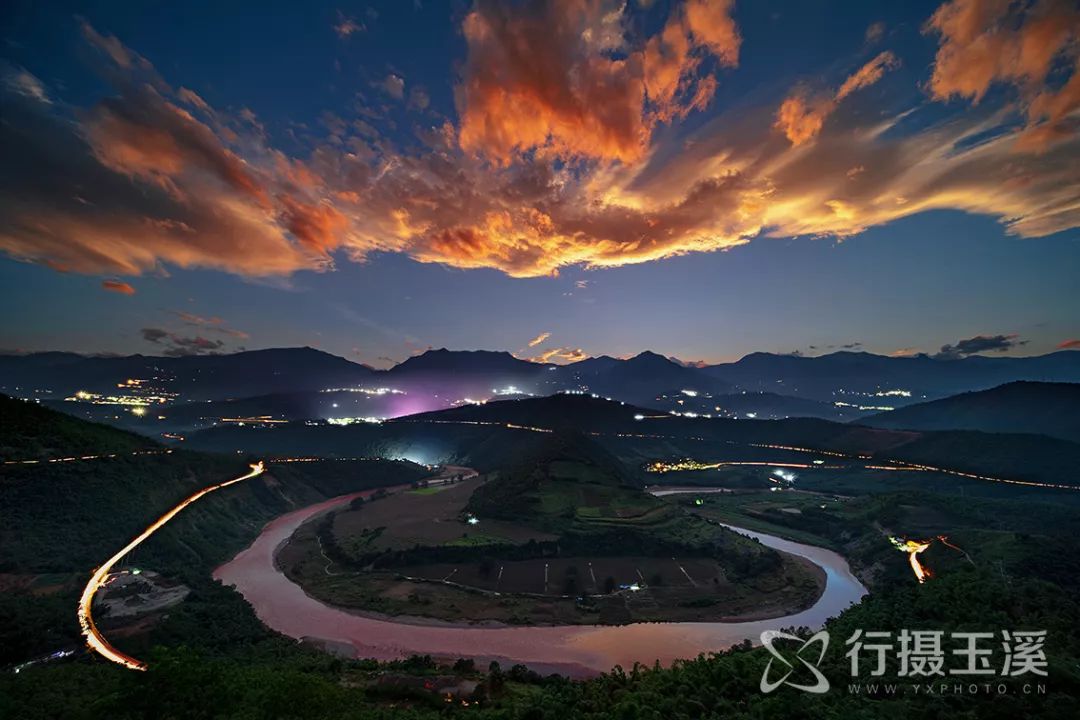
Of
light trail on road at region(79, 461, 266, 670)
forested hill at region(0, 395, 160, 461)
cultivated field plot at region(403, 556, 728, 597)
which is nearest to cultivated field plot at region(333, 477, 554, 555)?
cultivated field plot at region(403, 556, 728, 597)

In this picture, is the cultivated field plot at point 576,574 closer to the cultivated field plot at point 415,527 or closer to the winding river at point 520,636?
the cultivated field plot at point 415,527

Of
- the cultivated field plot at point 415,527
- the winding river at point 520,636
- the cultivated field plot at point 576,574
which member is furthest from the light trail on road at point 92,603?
the cultivated field plot at point 576,574

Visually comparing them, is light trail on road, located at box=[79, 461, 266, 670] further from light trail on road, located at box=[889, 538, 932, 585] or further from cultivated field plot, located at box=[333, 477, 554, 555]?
light trail on road, located at box=[889, 538, 932, 585]

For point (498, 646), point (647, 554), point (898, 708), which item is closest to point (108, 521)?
point (498, 646)

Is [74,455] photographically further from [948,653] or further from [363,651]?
[948,653]

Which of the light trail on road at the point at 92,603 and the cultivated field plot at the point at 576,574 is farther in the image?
the cultivated field plot at the point at 576,574

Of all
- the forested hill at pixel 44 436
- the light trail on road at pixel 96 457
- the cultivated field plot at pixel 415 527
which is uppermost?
the forested hill at pixel 44 436
